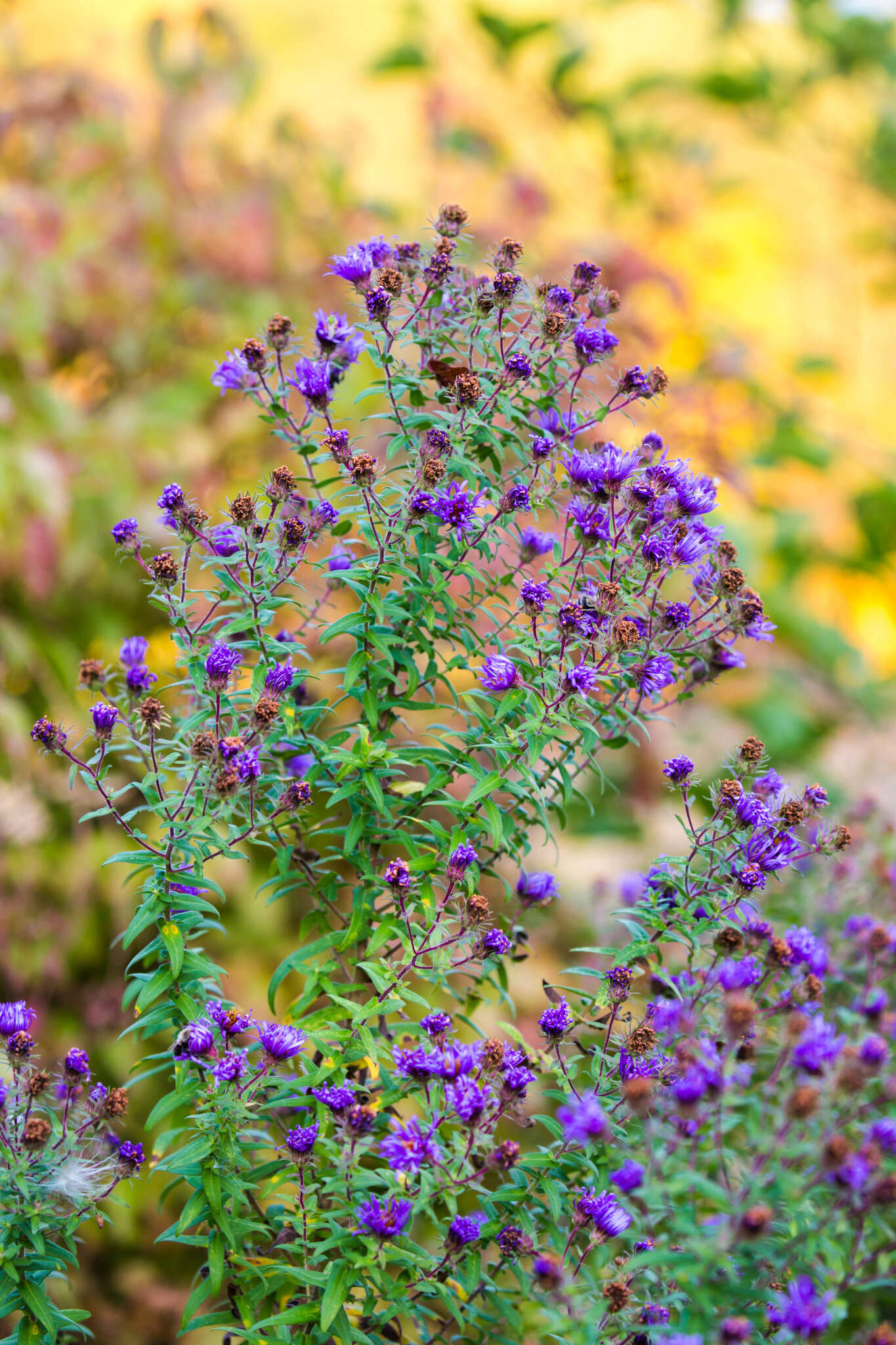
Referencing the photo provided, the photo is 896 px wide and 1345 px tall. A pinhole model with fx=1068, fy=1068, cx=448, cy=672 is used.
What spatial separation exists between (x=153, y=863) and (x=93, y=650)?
124 cm

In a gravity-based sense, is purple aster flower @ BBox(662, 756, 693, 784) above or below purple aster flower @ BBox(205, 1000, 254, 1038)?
above

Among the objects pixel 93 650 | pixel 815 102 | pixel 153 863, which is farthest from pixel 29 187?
pixel 815 102

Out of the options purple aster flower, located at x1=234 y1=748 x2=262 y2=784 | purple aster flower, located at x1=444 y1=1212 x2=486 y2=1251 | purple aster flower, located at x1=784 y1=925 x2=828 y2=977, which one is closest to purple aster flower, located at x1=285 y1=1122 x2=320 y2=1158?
purple aster flower, located at x1=444 y1=1212 x2=486 y2=1251

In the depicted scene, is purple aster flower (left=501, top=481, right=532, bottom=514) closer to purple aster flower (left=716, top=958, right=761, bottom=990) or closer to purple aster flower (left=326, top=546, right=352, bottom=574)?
purple aster flower (left=326, top=546, right=352, bottom=574)

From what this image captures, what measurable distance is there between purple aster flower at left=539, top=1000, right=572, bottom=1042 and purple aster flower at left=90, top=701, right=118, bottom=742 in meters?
0.36

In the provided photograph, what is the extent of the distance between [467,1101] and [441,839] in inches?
8.6

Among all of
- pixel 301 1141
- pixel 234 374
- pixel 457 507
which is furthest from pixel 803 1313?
pixel 234 374

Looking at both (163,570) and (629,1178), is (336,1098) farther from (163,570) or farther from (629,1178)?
(163,570)

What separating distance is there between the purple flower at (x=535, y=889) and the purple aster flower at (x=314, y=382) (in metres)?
0.41

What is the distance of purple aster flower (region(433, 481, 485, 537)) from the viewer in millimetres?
745

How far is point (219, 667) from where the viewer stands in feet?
2.38

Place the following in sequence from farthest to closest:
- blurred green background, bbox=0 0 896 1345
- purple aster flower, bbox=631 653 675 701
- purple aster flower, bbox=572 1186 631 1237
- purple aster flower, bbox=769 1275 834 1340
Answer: blurred green background, bbox=0 0 896 1345, purple aster flower, bbox=631 653 675 701, purple aster flower, bbox=572 1186 631 1237, purple aster flower, bbox=769 1275 834 1340

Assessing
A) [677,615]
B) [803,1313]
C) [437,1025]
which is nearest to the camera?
[803,1313]

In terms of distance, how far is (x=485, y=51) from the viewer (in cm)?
279
